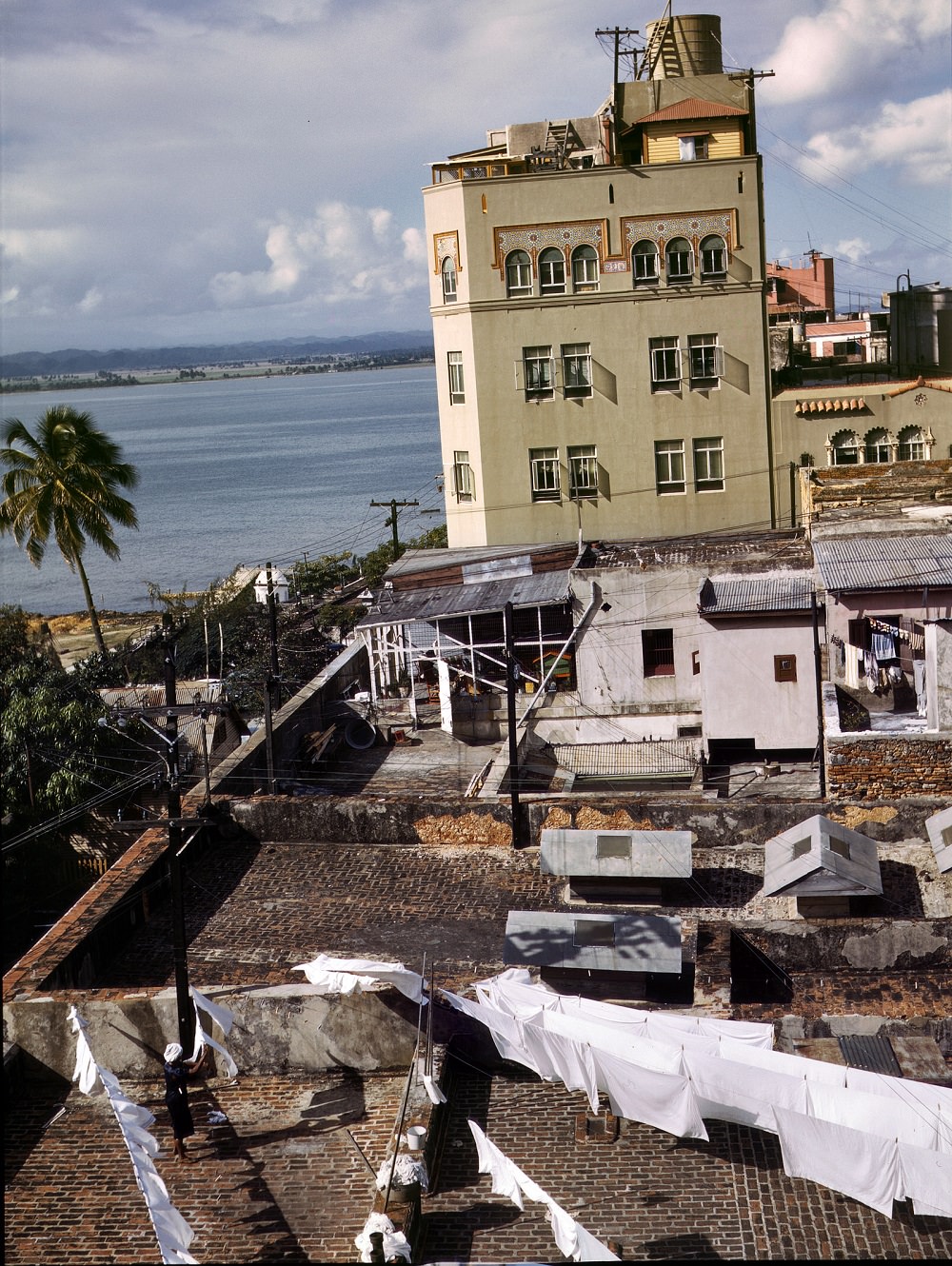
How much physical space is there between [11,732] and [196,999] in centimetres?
1757

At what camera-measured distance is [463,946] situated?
1797 cm

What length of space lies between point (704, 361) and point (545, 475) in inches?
208

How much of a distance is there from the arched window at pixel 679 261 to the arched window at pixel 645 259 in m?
0.33

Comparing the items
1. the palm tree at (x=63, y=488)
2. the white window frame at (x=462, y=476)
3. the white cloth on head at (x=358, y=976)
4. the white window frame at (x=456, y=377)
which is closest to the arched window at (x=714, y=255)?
the white window frame at (x=456, y=377)

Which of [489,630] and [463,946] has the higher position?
[489,630]

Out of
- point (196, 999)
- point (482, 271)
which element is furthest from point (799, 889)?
point (482, 271)

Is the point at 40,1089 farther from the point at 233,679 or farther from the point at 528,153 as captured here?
the point at 528,153

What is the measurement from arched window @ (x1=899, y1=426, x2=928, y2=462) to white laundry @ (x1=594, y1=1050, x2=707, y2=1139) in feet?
90.4

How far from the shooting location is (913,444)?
37.0 meters

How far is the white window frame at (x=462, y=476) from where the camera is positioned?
37594mm

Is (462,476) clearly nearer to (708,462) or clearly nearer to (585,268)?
(585,268)

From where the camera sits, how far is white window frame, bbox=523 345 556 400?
36.3 meters

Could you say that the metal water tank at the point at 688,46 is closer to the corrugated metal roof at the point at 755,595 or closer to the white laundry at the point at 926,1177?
the corrugated metal roof at the point at 755,595

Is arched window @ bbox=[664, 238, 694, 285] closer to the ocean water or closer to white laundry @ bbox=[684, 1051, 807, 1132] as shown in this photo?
white laundry @ bbox=[684, 1051, 807, 1132]
